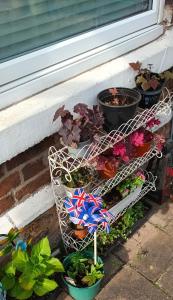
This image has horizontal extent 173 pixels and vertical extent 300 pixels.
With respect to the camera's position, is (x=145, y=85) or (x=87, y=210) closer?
(x=87, y=210)

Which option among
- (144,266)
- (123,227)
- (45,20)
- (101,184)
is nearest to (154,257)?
(144,266)

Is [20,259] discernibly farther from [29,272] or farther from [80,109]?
[80,109]

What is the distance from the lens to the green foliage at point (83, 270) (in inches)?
83.3

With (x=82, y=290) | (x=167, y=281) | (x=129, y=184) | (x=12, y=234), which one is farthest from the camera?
(x=129, y=184)

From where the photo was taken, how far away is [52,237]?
2.30m

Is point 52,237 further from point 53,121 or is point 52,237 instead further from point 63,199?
point 53,121

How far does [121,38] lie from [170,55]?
1.46 feet

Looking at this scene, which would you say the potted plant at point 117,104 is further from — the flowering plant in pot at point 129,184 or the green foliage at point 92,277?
the green foliage at point 92,277

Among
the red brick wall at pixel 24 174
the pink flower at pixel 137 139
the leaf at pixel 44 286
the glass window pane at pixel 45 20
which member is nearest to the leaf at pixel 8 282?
the leaf at pixel 44 286

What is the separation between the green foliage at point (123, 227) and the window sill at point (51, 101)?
37.0 inches

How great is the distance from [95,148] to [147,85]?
0.62 m

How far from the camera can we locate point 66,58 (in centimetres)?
200

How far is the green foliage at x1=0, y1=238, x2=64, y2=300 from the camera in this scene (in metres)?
1.87

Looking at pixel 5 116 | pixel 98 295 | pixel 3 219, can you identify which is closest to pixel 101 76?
pixel 5 116
